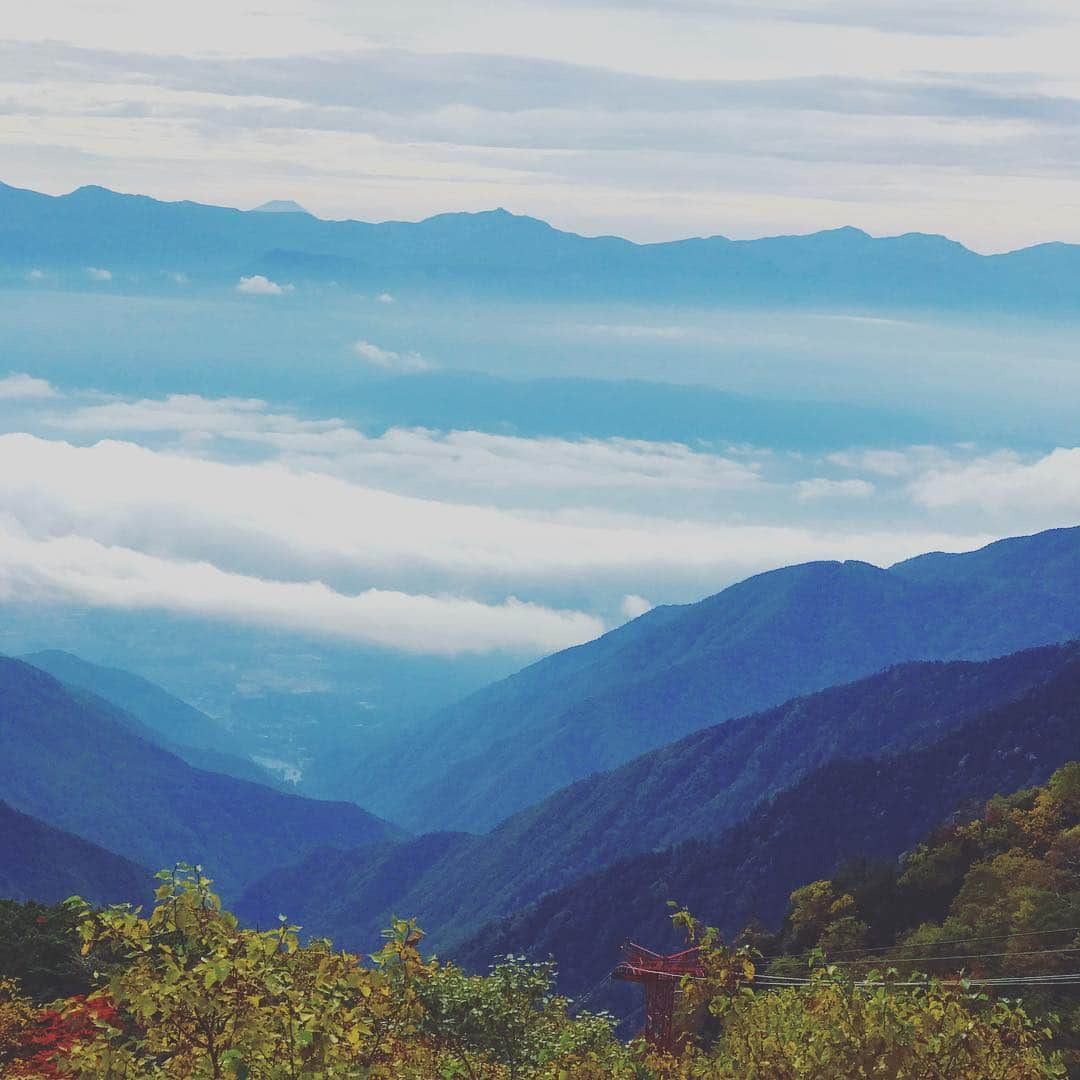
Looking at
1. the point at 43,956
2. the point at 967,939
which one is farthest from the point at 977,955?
the point at 43,956

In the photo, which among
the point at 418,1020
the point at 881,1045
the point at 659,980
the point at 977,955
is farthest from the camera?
the point at 977,955

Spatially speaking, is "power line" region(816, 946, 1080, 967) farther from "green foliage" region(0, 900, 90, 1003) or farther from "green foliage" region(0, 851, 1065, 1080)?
"green foliage" region(0, 900, 90, 1003)

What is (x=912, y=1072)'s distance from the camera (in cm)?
2752

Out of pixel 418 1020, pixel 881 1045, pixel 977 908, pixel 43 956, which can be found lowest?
pixel 977 908

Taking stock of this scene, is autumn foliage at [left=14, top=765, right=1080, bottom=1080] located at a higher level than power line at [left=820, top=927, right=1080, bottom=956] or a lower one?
higher

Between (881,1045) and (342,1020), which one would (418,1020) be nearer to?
(342,1020)

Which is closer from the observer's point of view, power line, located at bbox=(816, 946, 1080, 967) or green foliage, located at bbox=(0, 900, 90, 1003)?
green foliage, located at bbox=(0, 900, 90, 1003)

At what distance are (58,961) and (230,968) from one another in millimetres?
57291

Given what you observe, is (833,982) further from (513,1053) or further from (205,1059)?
(205,1059)

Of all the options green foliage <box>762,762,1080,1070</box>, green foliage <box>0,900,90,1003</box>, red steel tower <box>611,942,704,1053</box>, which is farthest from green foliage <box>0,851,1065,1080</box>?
green foliage <box>0,900,90,1003</box>

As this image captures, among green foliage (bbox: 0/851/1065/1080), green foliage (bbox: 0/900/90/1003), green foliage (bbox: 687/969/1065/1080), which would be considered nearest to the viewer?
green foliage (bbox: 0/851/1065/1080)

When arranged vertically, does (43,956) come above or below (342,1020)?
below

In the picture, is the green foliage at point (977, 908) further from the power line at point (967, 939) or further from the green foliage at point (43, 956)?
the green foliage at point (43, 956)

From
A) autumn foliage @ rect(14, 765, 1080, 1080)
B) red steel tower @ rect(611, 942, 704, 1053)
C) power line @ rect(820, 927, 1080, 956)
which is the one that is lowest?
power line @ rect(820, 927, 1080, 956)
